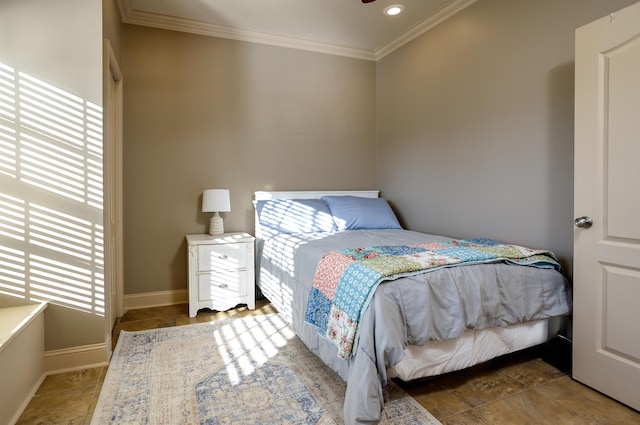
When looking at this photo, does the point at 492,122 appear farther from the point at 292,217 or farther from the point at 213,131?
the point at 213,131

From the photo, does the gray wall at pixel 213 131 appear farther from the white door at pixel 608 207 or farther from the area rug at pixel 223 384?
the white door at pixel 608 207

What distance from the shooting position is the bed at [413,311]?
1.58 meters

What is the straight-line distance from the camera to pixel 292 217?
3398 millimetres

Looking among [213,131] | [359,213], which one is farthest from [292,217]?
[213,131]

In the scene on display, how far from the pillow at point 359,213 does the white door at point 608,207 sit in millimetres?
1755

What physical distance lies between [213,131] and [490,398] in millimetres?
3111

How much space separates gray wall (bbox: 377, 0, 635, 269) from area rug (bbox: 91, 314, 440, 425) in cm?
160

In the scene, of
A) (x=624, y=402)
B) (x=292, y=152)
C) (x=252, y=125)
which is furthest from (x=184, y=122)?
(x=624, y=402)

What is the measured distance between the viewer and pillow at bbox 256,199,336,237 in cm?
335

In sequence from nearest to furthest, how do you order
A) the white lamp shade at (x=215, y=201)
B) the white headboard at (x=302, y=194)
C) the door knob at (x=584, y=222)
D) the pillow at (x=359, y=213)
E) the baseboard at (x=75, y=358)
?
the door knob at (x=584, y=222) < the baseboard at (x=75, y=358) < the white lamp shade at (x=215, y=201) < the pillow at (x=359, y=213) < the white headboard at (x=302, y=194)

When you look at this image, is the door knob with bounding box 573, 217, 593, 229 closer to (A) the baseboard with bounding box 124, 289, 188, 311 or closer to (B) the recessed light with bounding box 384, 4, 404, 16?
(B) the recessed light with bounding box 384, 4, 404, 16

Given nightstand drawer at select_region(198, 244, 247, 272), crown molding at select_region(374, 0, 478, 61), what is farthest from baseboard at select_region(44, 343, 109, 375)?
crown molding at select_region(374, 0, 478, 61)

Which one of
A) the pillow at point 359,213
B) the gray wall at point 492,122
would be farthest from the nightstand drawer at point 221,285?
the gray wall at point 492,122

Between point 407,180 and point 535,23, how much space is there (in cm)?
175
